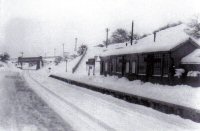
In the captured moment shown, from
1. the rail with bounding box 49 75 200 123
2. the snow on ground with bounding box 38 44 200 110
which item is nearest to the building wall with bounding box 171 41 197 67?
the snow on ground with bounding box 38 44 200 110

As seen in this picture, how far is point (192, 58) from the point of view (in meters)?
29.7

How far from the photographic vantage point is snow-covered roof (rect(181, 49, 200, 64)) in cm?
2897

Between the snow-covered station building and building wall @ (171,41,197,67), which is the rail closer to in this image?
the snow-covered station building

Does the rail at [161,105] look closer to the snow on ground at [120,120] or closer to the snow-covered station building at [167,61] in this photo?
the snow on ground at [120,120]

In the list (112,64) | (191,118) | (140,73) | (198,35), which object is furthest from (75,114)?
(198,35)

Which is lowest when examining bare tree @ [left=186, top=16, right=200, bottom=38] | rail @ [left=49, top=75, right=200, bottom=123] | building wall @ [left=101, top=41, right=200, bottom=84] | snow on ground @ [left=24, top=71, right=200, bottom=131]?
snow on ground @ [left=24, top=71, right=200, bottom=131]

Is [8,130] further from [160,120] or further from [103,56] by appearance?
[103,56]

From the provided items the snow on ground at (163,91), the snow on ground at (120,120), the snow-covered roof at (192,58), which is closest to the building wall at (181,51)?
the snow-covered roof at (192,58)

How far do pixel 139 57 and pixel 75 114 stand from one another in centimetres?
2202

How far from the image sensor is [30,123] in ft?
36.1

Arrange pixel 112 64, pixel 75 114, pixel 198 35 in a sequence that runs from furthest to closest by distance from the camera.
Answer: pixel 198 35, pixel 112 64, pixel 75 114

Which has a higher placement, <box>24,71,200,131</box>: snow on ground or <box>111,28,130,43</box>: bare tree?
<box>111,28,130,43</box>: bare tree

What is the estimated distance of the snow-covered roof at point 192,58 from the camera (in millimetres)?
28969

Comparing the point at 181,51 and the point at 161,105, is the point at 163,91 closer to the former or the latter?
the point at 161,105
